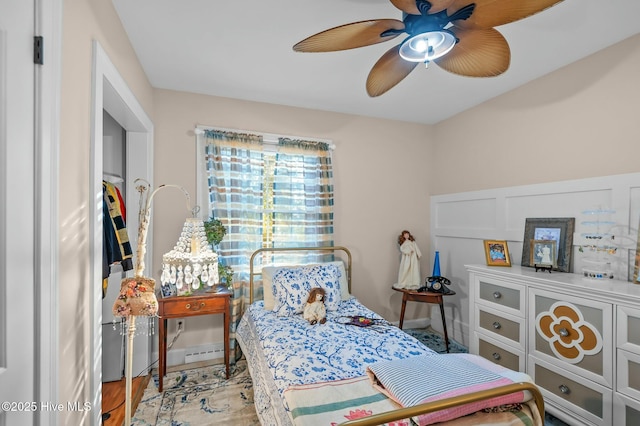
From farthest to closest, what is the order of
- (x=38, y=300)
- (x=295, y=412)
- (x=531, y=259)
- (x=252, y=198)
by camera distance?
1. (x=252, y=198)
2. (x=531, y=259)
3. (x=295, y=412)
4. (x=38, y=300)

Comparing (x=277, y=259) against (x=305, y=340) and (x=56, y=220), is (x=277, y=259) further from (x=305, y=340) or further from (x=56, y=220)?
(x=56, y=220)

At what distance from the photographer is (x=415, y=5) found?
1.34 meters

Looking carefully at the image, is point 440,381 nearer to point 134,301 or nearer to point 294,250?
point 134,301

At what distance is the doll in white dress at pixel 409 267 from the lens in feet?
11.2

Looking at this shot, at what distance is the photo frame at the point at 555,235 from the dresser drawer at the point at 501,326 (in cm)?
54

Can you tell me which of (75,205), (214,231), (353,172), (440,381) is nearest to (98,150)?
(75,205)

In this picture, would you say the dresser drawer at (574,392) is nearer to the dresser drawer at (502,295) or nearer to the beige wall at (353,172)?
the dresser drawer at (502,295)

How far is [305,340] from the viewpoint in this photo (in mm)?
2021

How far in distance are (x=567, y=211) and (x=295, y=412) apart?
254cm

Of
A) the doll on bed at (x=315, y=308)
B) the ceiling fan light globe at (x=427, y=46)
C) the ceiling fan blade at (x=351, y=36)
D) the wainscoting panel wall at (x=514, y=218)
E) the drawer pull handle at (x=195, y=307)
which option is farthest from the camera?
the drawer pull handle at (x=195, y=307)

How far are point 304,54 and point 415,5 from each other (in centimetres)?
111

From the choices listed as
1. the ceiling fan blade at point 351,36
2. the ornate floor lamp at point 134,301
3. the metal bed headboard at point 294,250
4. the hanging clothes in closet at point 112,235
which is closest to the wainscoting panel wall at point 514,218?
the metal bed headboard at point 294,250

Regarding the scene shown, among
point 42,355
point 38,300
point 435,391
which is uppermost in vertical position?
point 38,300

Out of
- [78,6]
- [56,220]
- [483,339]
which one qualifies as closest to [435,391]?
[56,220]
